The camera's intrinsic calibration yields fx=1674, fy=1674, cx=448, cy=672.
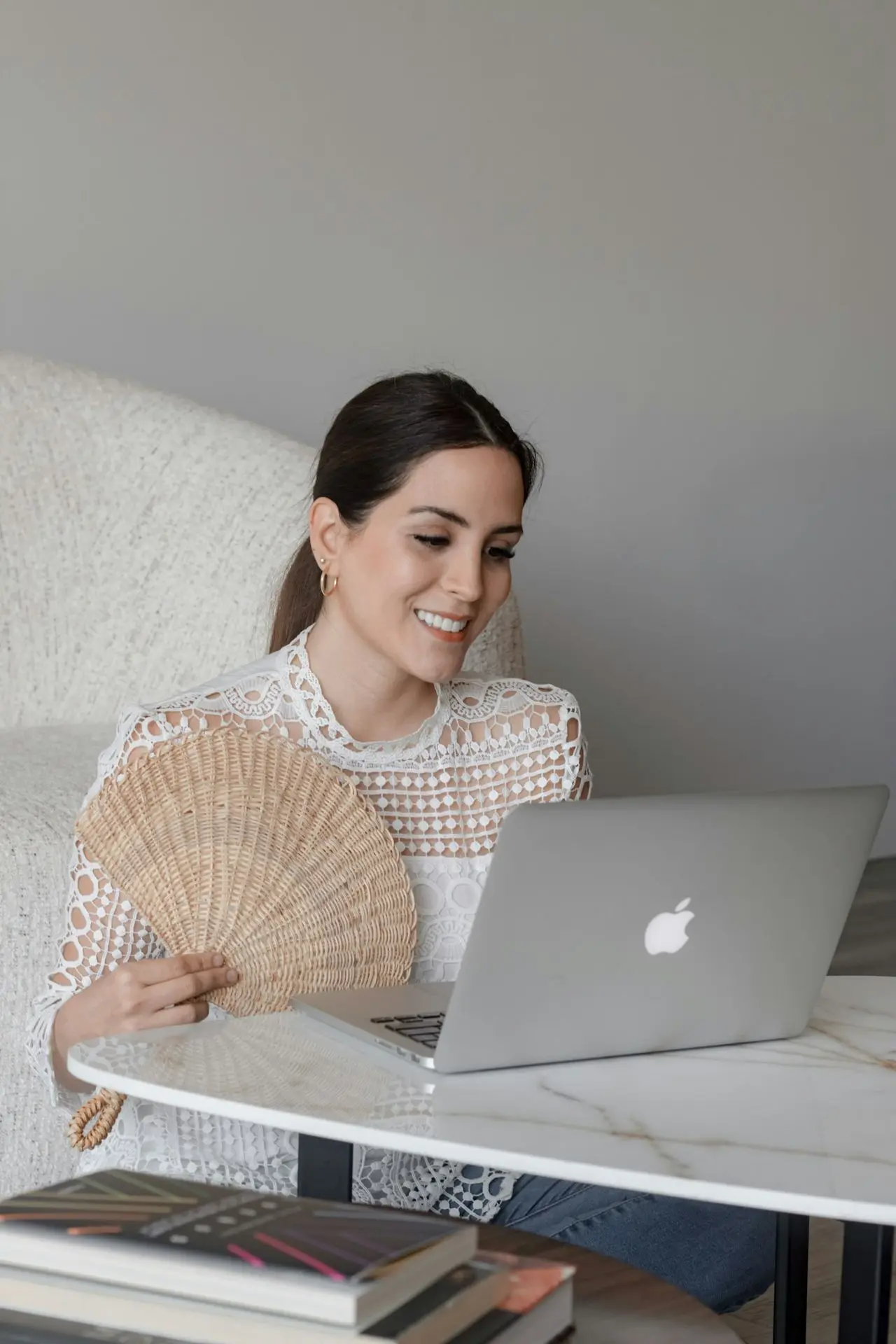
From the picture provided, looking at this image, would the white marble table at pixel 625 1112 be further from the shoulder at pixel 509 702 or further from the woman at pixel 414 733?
the shoulder at pixel 509 702

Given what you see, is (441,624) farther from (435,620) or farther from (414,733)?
(414,733)

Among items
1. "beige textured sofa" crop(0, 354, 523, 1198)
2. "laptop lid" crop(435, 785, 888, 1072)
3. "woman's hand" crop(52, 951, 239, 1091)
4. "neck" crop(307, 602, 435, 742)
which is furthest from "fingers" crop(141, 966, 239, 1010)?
"beige textured sofa" crop(0, 354, 523, 1198)

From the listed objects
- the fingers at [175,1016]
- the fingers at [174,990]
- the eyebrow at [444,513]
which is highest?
the eyebrow at [444,513]

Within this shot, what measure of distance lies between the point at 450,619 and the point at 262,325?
74.7 inches

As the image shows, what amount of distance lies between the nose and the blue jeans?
1.57ft

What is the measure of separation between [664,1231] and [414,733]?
1.59 ft

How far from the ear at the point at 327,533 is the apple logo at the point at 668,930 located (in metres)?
0.64

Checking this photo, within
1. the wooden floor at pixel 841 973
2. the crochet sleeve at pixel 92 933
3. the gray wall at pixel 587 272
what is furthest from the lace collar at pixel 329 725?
the gray wall at pixel 587 272

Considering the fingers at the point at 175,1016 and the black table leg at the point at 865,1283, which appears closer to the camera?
the black table leg at the point at 865,1283

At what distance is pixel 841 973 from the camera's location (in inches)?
126

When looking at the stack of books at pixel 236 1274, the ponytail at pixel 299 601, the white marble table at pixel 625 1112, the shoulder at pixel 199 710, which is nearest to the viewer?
the stack of books at pixel 236 1274

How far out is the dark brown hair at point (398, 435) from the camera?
1.48 metres

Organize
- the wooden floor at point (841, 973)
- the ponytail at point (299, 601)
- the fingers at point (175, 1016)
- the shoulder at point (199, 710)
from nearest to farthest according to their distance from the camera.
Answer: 1. the fingers at point (175, 1016)
2. the shoulder at point (199, 710)
3. the ponytail at point (299, 601)
4. the wooden floor at point (841, 973)

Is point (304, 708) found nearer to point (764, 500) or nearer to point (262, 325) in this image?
point (262, 325)
